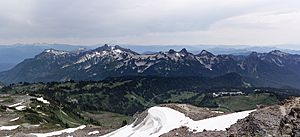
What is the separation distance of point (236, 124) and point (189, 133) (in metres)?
4.51

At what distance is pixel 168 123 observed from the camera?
1811 inches

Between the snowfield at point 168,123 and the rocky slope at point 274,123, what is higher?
the rocky slope at point 274,123

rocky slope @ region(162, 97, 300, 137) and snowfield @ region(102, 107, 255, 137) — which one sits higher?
rocky slope @ region(162, 97, 300, 137)

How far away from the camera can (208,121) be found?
4184cm

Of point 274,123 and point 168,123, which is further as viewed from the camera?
point 168,123

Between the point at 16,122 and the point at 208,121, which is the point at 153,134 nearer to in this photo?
the point at 208,121

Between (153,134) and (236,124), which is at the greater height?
(236,124)

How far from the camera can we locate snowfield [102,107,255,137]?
39500 millimetres

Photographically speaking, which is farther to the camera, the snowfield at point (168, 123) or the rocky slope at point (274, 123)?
the snowfield at point (168, 123)

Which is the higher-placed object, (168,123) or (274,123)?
(274,123)

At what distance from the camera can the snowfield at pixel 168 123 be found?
3950cm

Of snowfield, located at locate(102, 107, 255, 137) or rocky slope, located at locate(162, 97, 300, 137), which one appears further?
snowfield, located at locate(102, 107, 255, 137)

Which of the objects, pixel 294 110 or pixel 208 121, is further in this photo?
pixel 208 121

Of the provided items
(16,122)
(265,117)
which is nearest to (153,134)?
(265,117)
